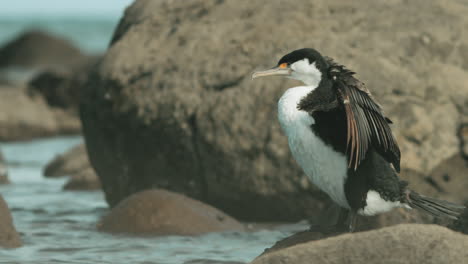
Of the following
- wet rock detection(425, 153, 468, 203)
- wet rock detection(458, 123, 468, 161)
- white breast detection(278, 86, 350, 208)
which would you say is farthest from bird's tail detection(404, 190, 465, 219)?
wet rock detection(458, 123, 468, 161)

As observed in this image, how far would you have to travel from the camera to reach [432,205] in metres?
5.86

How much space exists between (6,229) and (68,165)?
229 inches

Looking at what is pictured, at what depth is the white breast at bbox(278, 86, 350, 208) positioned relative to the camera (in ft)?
19.0

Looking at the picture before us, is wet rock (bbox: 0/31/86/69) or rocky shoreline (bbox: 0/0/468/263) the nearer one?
rocky shoreline (bbox: 0/0/468/263)

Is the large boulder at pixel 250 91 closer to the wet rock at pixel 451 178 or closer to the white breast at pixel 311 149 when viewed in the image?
the wet rock at pixel 451 178

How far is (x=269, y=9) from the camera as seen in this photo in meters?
8.74

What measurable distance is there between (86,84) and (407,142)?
3.46 meters

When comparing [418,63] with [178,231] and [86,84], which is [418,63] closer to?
[178,231]

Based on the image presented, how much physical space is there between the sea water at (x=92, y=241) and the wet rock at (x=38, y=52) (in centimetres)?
3323

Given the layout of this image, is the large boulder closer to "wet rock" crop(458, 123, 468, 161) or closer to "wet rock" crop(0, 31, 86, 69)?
"wet rock" crop(458, 123, 468, 161)

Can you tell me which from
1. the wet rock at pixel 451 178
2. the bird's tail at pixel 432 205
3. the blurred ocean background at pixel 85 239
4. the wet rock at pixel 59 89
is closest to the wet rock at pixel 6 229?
the blurred ocean background at pixel 85 239

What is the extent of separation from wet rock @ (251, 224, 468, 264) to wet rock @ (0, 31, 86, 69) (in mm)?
38233

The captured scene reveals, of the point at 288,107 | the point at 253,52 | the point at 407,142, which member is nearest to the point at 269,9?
the point at 253,52

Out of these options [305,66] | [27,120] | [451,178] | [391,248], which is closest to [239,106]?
[451,178]
